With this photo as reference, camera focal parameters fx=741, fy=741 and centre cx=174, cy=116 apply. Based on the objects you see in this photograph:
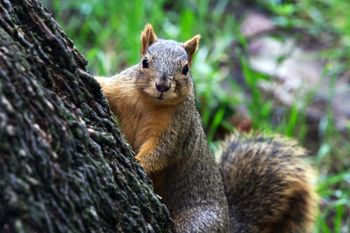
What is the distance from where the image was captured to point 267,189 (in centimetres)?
377

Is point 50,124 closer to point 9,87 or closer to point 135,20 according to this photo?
point 9,87

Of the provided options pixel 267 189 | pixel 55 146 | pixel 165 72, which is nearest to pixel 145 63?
pixel 165 72

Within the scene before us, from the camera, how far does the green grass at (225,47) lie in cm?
517

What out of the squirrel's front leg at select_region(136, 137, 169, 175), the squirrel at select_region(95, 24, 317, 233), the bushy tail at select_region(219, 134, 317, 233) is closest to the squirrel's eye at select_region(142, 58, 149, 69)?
the squirrel at select_region(95, 24, 317, 233)

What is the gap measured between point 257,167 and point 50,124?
80.8 inches

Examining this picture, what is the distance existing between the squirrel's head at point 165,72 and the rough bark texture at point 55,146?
0.56 metres

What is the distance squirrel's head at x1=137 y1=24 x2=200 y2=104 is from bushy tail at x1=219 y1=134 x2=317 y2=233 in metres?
0.78

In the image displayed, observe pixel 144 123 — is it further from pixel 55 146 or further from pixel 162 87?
pixel 55 146

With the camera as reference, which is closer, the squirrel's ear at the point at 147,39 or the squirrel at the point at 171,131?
the squirrel at the point at 171,131

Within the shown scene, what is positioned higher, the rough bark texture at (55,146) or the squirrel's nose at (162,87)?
the squirrel's nose at (162,87)

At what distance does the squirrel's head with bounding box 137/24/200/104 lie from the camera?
2.97 metres

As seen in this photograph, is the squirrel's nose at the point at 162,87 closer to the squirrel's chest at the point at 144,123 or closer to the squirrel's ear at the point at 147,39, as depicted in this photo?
the squirrel's chest at the point at 144,123

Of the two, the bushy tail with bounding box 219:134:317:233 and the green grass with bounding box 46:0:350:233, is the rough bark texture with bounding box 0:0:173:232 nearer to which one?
the bushy tail with bounding box 219:134:317:233

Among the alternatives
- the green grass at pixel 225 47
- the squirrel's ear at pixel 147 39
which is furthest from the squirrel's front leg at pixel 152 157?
the green grass at pixel 225 47
